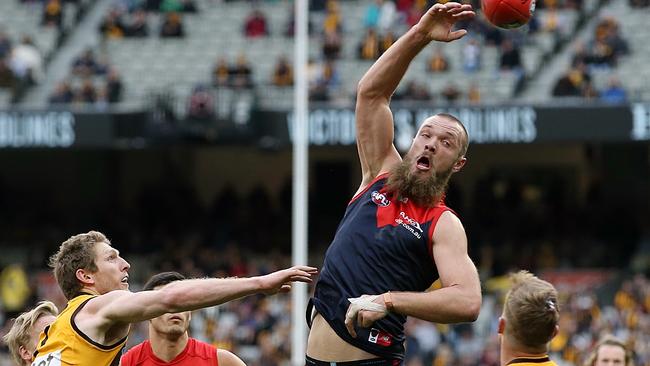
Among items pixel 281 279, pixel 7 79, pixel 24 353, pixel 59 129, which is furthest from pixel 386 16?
pixel 281 279

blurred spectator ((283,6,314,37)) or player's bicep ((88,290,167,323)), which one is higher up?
blurred spectator ((283,6,314,37))

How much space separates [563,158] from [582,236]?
126 inches

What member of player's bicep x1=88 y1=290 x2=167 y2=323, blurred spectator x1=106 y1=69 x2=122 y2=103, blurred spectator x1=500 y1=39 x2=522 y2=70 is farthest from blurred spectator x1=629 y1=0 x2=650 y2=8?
player's bicep x1=88 y1=290 x2=167 y2=323

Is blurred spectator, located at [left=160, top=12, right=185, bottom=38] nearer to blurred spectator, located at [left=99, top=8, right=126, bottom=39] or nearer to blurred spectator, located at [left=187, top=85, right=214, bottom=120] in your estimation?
blurred spectator, located at [left=99, top=8, right=126, bottom=39]

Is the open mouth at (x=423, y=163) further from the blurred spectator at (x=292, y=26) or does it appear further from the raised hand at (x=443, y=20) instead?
the blurred spectator at (x=292, y=26)

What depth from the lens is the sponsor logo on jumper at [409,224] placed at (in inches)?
228

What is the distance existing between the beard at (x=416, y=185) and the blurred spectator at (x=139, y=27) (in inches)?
758

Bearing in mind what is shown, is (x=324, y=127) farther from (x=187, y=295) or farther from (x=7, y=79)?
(x=187, y=295)

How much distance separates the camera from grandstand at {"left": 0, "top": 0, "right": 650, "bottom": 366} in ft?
67.0

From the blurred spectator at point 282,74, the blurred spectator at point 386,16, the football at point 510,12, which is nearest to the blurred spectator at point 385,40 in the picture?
the blurred spectator at point 386,16

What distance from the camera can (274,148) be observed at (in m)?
21.5

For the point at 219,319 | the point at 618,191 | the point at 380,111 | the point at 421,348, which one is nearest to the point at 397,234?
the point at 380,111

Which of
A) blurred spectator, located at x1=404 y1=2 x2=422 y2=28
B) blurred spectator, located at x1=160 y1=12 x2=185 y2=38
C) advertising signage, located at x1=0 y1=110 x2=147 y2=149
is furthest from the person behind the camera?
blurred spectator, located at x1=160 y1=12 x2=185 y2=38

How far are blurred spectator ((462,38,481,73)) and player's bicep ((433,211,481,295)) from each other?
16.9m
